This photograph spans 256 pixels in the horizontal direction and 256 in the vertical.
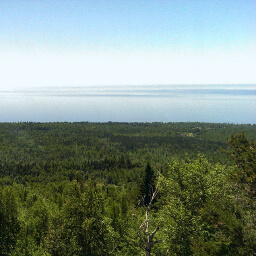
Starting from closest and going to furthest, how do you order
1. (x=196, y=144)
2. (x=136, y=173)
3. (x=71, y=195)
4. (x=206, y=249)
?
1. (x=206, y=249)
2. (x=71, y=195)
3. (x=136, y=173)
4. (x=196, y=144)

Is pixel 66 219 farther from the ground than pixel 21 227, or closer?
farther from the ground

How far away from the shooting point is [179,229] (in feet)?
55.1

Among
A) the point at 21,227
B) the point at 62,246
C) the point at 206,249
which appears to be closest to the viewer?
the point at 206,249

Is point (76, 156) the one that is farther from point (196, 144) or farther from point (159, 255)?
point (159, 255)

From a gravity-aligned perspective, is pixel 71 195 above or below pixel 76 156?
above

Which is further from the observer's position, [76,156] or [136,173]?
[76,156]

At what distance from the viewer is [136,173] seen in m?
121

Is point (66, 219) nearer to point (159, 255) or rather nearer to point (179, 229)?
point (159, 255)

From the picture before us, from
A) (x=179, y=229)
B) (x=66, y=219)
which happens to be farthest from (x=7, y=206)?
(x=179, y=229)

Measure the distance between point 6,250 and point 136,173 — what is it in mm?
102194

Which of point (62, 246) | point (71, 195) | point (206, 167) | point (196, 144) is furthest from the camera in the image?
point (196, 144)

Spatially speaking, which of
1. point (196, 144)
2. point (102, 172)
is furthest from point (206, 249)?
point (196, 144)

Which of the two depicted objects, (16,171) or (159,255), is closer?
(159,255)

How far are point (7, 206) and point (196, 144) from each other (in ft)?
602
